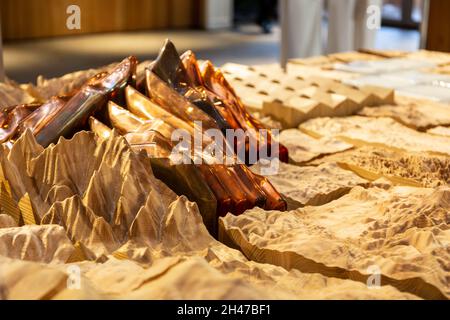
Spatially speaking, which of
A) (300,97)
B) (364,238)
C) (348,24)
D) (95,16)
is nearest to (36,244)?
(364,238)

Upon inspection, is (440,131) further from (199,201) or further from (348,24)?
(348,24)

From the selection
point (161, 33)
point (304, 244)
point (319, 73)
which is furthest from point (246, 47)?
point (304, 244)

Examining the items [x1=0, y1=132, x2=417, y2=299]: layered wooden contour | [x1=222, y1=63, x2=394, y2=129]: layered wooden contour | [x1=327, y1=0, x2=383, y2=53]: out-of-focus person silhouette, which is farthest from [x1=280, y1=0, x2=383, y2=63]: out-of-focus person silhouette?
[x1=0, y1=132, x2=417, y2=299]: layered wooden contour

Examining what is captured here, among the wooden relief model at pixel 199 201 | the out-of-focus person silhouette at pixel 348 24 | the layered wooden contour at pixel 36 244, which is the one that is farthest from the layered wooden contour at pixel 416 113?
the out-of-focus person silhouette at pixel 348 24

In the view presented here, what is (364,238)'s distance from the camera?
1629 mm

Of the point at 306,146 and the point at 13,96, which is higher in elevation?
the point at 13,96

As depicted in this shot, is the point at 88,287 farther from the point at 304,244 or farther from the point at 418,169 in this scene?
the point at 418,169

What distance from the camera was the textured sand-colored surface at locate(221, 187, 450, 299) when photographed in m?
1.39

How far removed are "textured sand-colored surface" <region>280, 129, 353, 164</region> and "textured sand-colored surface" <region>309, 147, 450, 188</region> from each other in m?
0.04

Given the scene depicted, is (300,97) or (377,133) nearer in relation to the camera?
(377,133)

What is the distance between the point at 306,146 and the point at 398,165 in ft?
1.21

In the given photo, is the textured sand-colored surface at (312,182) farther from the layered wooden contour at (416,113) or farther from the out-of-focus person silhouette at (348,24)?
the out-of-focus person silhouette at (348,24)

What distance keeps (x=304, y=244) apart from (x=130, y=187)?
0.40 meters

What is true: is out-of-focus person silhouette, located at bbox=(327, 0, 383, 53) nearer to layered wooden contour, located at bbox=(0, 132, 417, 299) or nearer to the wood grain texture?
the wood grain texture
